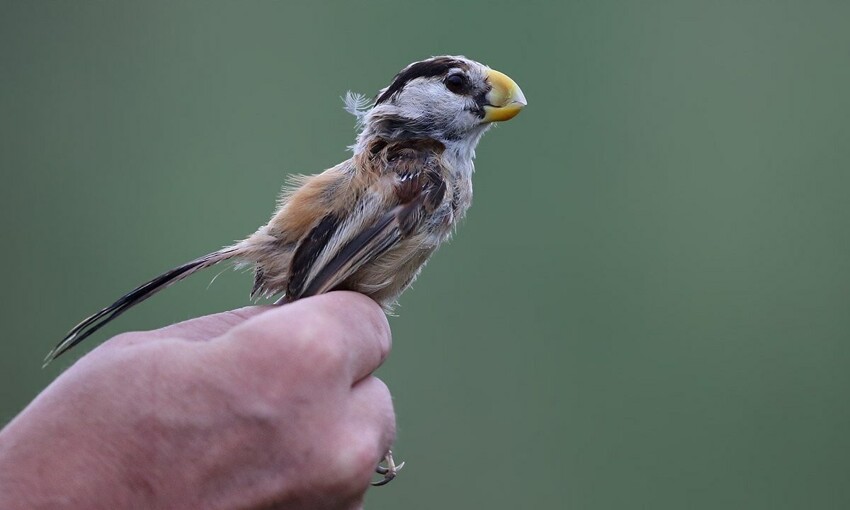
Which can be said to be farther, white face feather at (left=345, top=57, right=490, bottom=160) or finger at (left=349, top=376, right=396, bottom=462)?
white face feather at (left=345, top=57, right=490, bottom=160)

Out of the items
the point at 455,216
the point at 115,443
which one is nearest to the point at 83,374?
the point at 115,443

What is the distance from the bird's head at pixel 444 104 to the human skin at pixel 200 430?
0.89 m

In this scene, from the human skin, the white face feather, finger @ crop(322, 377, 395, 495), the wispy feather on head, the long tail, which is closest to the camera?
the human skin

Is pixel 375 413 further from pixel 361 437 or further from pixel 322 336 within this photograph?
pixel 322 336

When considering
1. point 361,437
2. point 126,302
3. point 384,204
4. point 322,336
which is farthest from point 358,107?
point 361,437

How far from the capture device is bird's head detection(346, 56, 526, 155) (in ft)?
7.48

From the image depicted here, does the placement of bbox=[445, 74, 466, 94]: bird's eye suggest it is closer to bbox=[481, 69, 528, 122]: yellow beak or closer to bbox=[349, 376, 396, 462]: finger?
bbox=[481, 69, 528, 122]: yellow beak

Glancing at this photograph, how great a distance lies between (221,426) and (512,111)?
132 cm

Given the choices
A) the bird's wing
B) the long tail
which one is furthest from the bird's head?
the long tail

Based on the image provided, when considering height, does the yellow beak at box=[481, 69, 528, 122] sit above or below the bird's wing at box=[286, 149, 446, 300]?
above

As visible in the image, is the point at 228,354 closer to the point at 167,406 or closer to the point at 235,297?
the point at 167,406

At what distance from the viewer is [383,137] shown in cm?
227

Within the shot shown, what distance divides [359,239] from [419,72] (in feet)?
2.05

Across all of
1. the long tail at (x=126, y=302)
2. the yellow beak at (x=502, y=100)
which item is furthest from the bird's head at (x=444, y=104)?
the long tail at (x=126, y=302)
